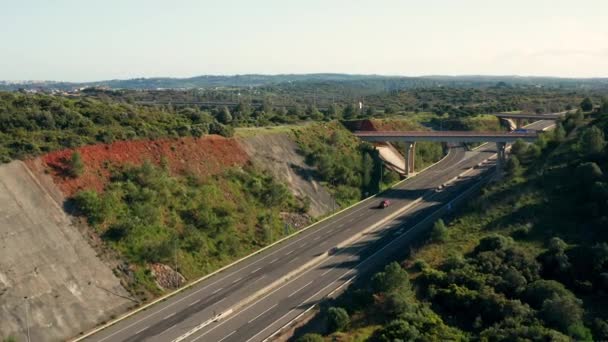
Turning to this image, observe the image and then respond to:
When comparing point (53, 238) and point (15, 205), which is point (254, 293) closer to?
point (53, 238)

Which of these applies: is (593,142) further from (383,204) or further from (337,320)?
(337,320)

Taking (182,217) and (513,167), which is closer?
(182,217)

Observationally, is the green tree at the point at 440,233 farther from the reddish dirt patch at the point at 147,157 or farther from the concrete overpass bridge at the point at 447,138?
the concrete overpass bridge at the point at 447,138

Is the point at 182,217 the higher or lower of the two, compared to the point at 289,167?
lower

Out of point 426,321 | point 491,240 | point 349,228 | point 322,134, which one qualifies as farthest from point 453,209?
point 426,321

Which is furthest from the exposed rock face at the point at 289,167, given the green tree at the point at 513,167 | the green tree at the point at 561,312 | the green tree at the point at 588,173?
the green tree at the point at 561,312

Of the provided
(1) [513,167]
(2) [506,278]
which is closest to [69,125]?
(2) [506,278]
